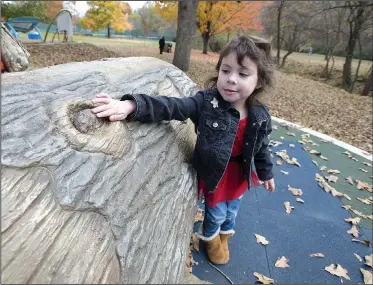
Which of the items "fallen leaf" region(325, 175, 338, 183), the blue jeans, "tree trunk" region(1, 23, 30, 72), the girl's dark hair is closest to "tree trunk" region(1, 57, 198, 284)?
the blue jeans

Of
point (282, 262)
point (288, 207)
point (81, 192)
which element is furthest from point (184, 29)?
point (81, 192)

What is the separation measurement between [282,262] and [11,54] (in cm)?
323

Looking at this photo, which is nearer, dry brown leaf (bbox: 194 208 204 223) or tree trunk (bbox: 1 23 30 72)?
dry brown leaf (bbox: 194 208 204 223)

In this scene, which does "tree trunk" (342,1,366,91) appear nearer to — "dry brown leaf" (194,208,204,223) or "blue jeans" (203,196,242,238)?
"dry brown leaf" (194,208,204,223)

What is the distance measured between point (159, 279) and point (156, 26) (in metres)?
39.1

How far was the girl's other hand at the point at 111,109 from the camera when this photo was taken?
136 cm

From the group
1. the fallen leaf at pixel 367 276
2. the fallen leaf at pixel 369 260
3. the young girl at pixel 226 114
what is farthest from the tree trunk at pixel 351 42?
the young girl at pixel 226 114

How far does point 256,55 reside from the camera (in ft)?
5.82

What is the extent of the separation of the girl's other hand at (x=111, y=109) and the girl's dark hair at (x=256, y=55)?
72cm

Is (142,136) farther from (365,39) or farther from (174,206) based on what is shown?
(365,39)

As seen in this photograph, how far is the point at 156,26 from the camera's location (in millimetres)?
37000

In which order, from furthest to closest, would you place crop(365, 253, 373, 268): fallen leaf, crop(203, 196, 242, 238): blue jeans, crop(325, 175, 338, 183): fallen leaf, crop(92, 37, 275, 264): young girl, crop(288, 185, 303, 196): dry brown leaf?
1. crop(325, 175, 338, 183): fallen leaf
2. crop(288, 185, 303, 196): dry brown leaf
3. crop(365, 253, 373, 268): fallen leaf
4. crop(203, 196, 242, 238): blue jeans
5. crop(92, 37, 275, 264): young girl

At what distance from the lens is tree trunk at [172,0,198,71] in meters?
8.13

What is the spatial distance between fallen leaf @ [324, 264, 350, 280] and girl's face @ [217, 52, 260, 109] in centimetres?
166
